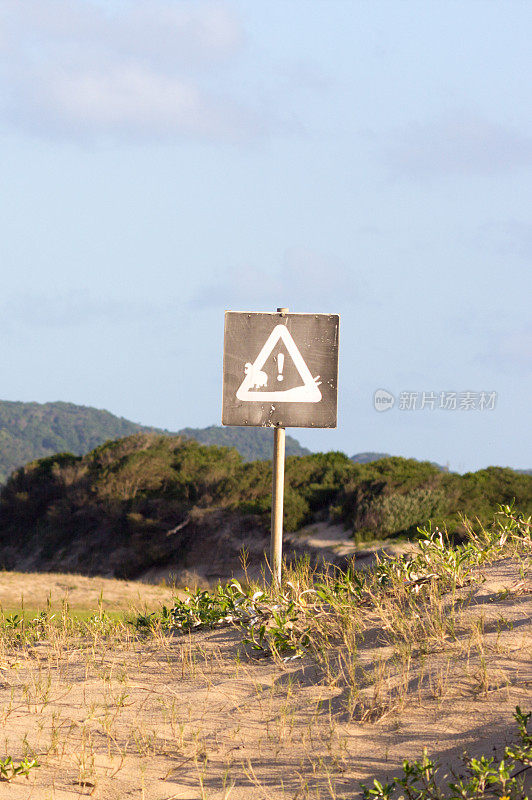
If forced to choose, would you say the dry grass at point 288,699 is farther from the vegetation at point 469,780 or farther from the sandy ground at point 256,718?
the vegetation at point 469,780

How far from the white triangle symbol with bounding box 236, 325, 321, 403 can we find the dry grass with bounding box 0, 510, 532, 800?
6.03 feet

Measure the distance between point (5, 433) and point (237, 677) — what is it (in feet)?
314

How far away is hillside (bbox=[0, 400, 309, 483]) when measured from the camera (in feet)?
307

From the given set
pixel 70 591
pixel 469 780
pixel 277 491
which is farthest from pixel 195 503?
pixel 469 780

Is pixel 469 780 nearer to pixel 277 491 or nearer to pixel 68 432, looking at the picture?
pixel 277 491

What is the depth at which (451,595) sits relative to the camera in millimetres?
6043

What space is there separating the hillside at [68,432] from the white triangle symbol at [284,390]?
7967cm

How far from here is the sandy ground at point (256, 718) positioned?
12.4 feet

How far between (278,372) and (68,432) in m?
96.5

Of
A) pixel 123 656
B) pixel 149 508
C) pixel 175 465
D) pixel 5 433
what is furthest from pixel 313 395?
pixel 5 433

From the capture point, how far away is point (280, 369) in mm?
7562

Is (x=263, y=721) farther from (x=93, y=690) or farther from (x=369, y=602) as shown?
(x=369, y=602)

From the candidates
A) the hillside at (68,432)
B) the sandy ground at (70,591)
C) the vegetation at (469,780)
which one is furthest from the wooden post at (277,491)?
the hillside at (68,432)

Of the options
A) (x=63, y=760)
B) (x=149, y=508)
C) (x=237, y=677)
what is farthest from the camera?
(x=149, y=508)
